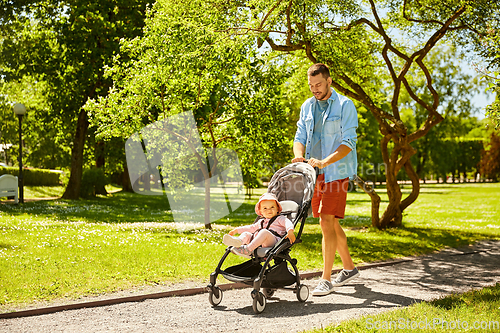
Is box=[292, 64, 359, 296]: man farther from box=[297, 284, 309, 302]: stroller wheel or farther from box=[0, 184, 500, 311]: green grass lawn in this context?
box=[0, 184, 500, 311]: green grass lawn

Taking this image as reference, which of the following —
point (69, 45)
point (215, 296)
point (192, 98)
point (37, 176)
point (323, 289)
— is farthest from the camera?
point (37, 176)

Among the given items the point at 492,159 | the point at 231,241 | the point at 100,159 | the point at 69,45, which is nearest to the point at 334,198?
the point at 231,241

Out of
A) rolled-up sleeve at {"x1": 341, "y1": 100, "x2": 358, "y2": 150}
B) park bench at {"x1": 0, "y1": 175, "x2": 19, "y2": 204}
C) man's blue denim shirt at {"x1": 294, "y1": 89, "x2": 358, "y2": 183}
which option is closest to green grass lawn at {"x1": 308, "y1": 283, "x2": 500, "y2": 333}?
man's blue denim shirt at {"x1": 294, "y1": 89, "x2": 358, "y2": 183}

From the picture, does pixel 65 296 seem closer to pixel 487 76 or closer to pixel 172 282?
pixel 172 282

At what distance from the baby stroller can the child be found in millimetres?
89

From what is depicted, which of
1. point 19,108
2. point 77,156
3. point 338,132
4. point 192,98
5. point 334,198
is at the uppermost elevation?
point 19,108

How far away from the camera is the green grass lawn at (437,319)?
3.81 metres

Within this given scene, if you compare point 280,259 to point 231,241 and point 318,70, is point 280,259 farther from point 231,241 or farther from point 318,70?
point 318,70

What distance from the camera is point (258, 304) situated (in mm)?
4602

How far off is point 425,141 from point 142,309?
4898cm

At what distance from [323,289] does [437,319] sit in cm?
153

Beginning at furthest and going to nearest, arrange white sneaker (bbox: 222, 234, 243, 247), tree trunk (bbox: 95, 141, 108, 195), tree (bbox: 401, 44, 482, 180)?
tree (bbox: 401, 44, 482, 180) → tree trunk (bbox: 95, 141, 108, 195) → white sneaker (bbox: 222, 234, 243, 247)

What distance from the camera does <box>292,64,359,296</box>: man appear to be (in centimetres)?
524

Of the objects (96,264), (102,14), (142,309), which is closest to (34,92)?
(102,14)
